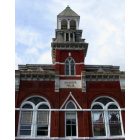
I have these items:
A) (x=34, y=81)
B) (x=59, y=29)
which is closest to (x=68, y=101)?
(x=34, y=81)

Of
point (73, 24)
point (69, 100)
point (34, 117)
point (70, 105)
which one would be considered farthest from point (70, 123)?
point (73, 24)

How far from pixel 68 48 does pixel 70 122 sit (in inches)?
205

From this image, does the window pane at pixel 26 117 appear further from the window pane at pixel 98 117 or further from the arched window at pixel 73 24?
the arched window at pixel 73 24

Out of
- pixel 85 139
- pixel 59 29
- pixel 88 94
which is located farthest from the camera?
pixel 59 29

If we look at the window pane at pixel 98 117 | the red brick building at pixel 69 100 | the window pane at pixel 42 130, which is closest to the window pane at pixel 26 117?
the red brick building at pixel 69 100

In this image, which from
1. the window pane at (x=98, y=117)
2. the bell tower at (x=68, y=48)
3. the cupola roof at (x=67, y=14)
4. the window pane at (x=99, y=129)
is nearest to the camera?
the window pane at (x=99, y=129)

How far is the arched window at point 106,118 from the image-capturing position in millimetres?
19156

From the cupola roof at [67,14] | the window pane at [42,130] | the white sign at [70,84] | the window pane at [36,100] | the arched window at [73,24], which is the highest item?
the cupola roof at [67,14]

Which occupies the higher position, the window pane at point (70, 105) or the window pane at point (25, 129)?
the window pane at point (70, 105)

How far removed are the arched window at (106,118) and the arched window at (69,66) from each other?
2623 mm

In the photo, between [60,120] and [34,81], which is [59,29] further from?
[60,120]
